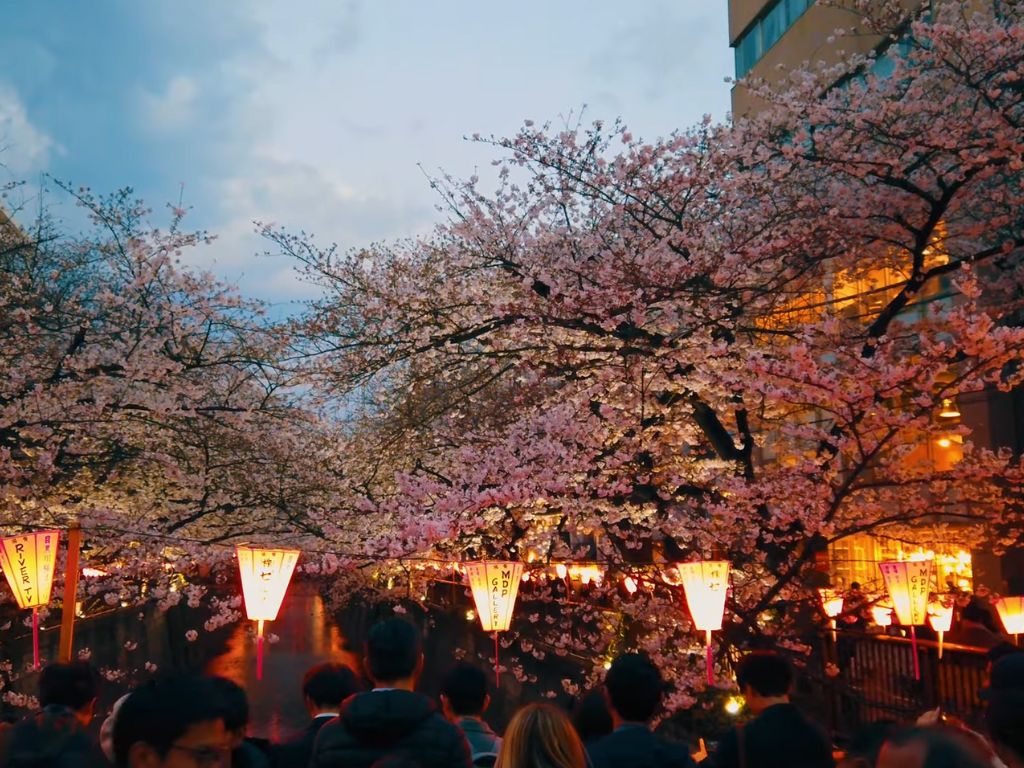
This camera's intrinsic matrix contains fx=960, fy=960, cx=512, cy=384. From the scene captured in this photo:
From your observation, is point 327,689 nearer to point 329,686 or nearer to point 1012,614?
point 329,686

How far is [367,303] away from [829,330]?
17.2ft

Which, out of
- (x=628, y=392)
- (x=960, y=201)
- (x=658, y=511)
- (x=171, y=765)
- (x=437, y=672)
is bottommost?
(x=437, y=672)

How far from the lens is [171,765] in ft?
8.97

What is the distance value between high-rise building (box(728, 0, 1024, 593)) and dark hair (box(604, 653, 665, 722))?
7797 millimetres

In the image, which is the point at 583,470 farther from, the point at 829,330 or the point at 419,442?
the point at 419,442

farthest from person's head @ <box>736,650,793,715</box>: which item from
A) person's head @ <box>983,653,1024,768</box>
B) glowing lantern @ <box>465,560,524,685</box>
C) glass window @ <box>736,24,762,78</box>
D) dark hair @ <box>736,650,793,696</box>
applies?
glass window @ <box>736,24,762,78</box>

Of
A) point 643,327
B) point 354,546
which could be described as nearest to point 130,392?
point 354,546

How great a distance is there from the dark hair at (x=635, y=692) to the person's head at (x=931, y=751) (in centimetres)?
144

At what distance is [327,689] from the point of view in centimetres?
451

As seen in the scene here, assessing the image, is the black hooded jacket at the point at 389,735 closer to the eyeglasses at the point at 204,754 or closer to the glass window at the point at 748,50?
the eyeglasses at the point at 204,754

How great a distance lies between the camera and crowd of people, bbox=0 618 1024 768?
2.75 metres

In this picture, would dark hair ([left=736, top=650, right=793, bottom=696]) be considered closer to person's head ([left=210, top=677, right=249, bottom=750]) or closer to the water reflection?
person's head ([left=210, top=677, right=249, bottom=750])

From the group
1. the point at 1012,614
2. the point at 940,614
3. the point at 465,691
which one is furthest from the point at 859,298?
the point at 465,691

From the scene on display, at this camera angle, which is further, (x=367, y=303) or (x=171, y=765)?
(x=367, y=303)
